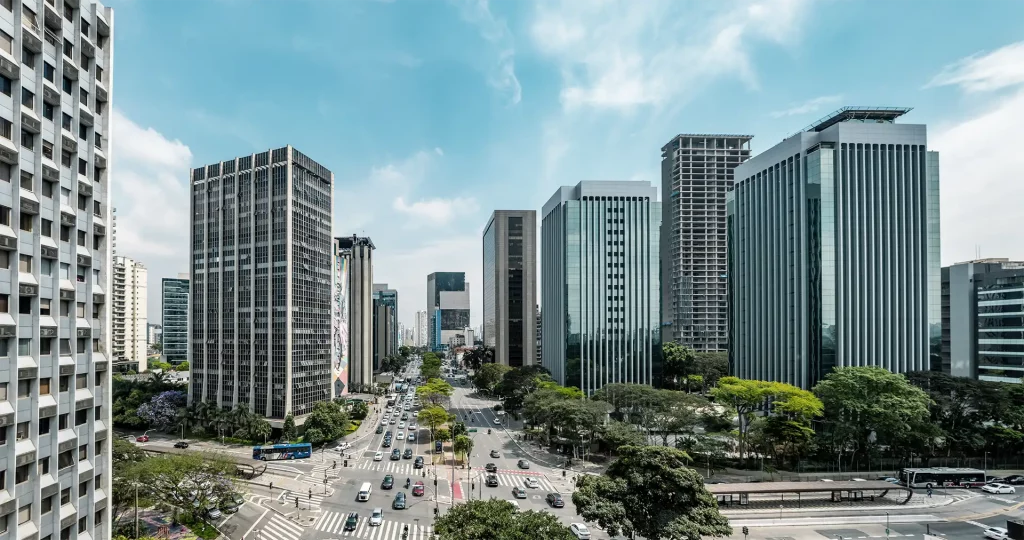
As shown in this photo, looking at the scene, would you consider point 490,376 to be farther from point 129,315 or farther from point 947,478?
point 129,315

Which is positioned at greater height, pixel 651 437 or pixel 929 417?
pixel 929 417

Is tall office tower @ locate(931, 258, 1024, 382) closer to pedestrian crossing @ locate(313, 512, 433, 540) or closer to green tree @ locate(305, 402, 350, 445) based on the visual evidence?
pedestrian crossing @ locate(313, 512, 433, 540)

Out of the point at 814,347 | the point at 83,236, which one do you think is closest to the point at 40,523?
the point at 83,236

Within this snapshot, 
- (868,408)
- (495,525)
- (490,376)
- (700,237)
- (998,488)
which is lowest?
(490,376)

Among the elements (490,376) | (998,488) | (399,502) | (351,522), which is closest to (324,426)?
(399,502)

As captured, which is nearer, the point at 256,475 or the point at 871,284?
the point at 256,475

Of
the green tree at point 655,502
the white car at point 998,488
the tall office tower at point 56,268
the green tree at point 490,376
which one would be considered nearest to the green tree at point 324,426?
the tall office tower at point 56,268

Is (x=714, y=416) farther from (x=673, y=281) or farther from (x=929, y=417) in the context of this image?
(x=673, y=281)
